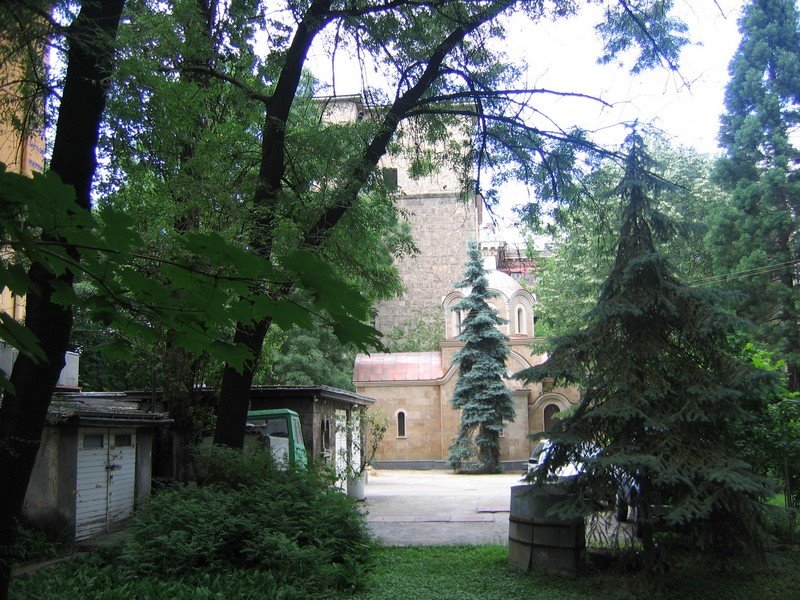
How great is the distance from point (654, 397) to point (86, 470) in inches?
389

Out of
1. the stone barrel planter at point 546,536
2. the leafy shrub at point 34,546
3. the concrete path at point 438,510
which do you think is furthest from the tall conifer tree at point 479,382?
the stone barrel planter at point 546,536

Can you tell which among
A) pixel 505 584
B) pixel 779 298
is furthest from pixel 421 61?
pixel 779 298

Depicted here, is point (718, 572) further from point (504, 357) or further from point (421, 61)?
point (504, 357)

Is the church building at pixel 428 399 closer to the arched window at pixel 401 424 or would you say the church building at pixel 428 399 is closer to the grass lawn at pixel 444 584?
the arched window at pixel 401 424

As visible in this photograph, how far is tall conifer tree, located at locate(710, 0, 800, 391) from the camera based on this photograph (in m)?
25.3

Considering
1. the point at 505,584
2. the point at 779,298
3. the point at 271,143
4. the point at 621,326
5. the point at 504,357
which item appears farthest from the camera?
the point at 504,357

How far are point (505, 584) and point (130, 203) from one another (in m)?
8.74

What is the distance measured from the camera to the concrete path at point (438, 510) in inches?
550

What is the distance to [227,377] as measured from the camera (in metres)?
12.3

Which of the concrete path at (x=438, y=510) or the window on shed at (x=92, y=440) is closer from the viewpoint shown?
the window on shed at (x=92, y=440)

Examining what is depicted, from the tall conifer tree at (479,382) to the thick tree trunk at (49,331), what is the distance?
29.9 meters

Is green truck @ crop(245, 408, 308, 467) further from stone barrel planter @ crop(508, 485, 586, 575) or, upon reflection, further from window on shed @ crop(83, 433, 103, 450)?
stone barrel planter @ crop(508, 485, 586, 575)

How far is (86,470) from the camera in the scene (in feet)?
43.5

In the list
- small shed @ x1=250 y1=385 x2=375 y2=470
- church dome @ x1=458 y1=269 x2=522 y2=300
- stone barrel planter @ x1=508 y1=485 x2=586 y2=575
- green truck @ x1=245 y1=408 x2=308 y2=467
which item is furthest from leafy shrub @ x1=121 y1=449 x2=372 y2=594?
church dome @ x1=458 y1=269 x2=522 y2=300
